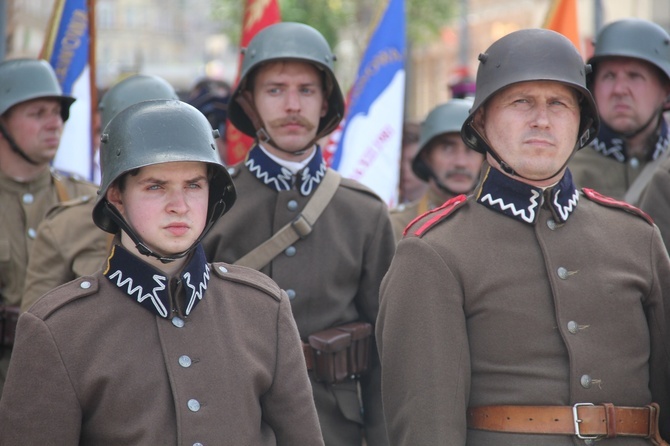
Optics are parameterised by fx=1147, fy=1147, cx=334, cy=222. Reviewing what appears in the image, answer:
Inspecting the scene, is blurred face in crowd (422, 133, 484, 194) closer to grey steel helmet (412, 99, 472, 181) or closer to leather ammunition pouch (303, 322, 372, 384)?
grey steel helmet (412, 99, 472, 181)

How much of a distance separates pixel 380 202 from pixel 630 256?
154cm

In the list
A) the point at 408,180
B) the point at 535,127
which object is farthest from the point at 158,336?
the point at 408,180

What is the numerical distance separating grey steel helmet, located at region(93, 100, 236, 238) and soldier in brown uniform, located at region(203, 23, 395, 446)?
1.13 metres

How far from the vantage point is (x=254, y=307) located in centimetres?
379

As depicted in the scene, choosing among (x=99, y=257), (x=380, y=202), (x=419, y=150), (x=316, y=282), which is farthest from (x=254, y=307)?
(x=419, y=150)

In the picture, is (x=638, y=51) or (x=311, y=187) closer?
(x=311, y=187)

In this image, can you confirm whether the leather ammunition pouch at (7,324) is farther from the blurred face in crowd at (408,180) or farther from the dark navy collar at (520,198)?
the blurred face in crowd at (408,180)

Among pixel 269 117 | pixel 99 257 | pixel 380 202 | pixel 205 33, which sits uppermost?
pixel 269 117

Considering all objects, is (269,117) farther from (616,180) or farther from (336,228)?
(616,180)

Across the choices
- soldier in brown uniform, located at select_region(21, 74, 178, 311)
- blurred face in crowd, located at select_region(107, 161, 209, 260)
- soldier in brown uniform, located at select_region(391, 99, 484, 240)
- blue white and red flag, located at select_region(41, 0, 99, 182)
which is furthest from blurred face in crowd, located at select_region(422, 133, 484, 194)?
blurred face in crowd, located at select_region(107, 161, 209, 260)

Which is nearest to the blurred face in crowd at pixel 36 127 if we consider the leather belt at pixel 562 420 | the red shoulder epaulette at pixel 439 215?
the red shoulder epaulette at pixel 439 215

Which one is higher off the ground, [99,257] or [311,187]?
[311,187]

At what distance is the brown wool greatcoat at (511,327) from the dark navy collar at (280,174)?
1.29 metres

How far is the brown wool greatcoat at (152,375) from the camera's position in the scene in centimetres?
338
